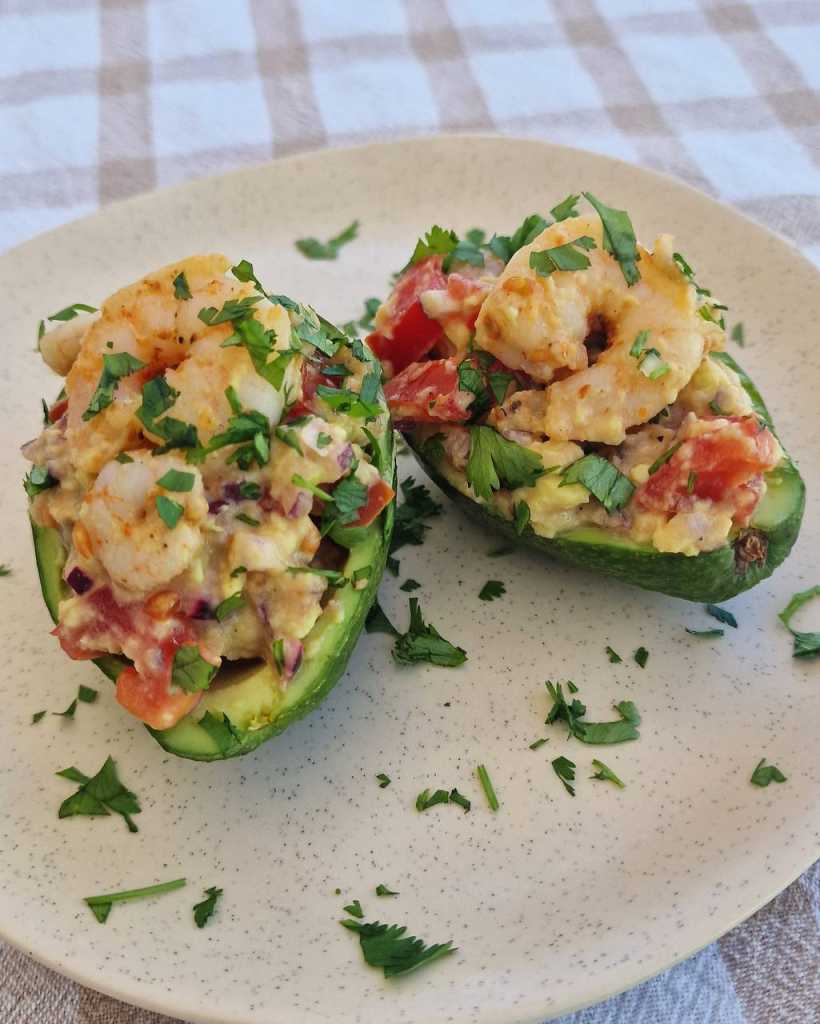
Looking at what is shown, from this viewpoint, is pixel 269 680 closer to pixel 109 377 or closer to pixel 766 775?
pixel 109 377

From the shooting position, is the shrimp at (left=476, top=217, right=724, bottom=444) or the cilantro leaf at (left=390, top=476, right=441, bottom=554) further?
the cilantro leaf at (left=390, top=476, right=441, bottom=554)

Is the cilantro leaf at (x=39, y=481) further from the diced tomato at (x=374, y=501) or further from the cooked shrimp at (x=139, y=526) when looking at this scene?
the diced tomato at (x=374, y=501)

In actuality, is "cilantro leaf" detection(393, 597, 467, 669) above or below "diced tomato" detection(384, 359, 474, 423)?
below

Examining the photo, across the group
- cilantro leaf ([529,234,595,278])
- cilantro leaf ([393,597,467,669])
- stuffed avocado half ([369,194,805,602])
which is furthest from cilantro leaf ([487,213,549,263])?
cilantro leaf ([393,597,467,669])

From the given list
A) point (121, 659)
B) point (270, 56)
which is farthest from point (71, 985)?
point (270, 56)

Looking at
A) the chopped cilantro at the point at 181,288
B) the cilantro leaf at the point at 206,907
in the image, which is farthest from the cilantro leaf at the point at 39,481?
the cilantro leaf at the point at 206,907

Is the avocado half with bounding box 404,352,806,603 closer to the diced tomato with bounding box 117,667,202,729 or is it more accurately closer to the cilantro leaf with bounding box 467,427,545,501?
the cilantro leaf with bounding box 467,427,545,501
